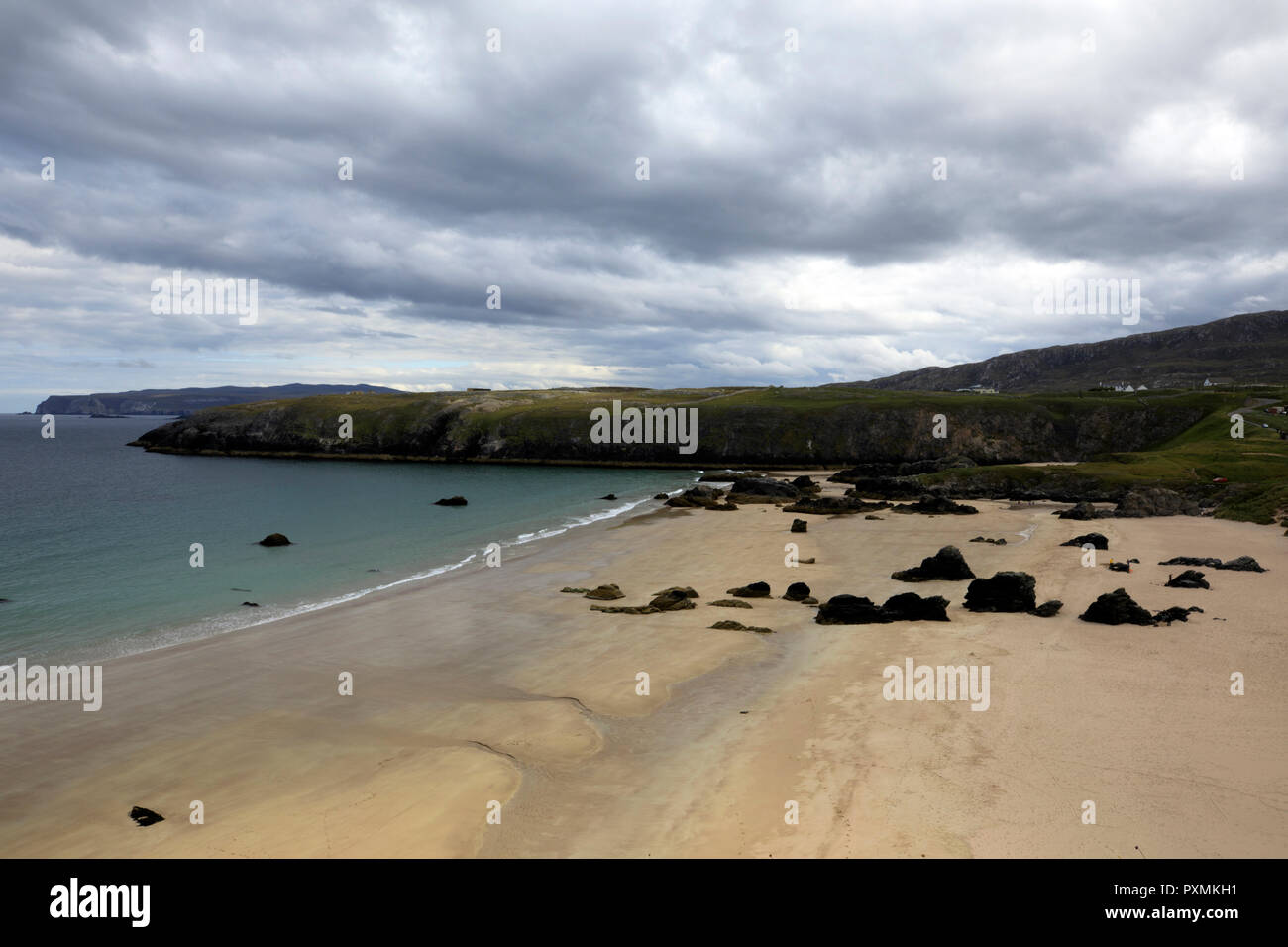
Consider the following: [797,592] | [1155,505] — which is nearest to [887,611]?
[797,592]

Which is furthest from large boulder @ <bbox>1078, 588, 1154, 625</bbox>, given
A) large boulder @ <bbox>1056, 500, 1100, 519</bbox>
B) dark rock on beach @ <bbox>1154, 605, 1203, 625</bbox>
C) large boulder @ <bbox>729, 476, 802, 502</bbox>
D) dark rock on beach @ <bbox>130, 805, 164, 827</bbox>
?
large boulder @ <bbox>729, 476, 802, 502</bbox>

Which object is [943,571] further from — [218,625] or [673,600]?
[218,625]

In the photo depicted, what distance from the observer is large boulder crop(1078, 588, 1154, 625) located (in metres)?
24.4

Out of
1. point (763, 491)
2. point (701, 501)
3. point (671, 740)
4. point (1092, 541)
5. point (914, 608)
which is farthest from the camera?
point (763, 491)

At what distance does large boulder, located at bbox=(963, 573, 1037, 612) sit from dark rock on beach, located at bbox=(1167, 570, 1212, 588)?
6691 mm

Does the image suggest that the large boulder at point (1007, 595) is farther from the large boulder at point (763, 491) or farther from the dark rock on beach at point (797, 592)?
the large boulder at point (763, 491)

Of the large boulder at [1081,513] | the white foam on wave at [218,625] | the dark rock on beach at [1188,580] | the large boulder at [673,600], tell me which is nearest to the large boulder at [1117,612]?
the dark rock on beach at [1188,580]

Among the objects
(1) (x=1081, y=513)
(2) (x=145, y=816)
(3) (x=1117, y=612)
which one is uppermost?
(1) (x=1081, y=513)

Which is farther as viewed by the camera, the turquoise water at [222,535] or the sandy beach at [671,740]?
the turquoise water at [222,535]

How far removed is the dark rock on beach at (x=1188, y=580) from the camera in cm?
2880

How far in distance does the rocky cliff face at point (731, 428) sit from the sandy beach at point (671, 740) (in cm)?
8821

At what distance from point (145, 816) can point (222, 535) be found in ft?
148

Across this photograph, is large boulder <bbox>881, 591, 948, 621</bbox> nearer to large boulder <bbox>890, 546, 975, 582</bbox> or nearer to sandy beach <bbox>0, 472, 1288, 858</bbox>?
sandy beach <bbox>0, 472, 1288, 858</bbox>

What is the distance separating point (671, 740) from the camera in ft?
54.9
